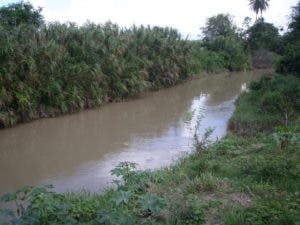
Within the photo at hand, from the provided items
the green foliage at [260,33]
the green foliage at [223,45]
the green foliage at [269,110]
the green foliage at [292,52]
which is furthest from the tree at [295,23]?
the green foliage at [260,33]

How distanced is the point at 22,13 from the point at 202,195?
701 inches

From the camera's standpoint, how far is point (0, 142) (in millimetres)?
12797

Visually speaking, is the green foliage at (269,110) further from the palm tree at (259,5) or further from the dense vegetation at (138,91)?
the palm tree at (259,5)

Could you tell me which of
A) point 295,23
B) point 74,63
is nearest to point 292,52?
point 295,23

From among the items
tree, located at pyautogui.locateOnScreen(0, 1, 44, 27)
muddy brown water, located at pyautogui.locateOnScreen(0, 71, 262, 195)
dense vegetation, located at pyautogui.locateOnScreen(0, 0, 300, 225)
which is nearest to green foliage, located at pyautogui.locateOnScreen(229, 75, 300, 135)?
dense vegetation, located at pyautogui.locateOnScreen(0, 0, 300, 225)

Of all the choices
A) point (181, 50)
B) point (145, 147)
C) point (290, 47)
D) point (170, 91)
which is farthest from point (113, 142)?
point (181, 50)

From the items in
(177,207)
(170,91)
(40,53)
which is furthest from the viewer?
(170,91)

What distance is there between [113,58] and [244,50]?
26.8 metres

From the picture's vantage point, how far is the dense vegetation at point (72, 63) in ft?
48.0

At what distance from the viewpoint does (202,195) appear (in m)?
5.88

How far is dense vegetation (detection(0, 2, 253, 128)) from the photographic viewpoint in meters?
14.6

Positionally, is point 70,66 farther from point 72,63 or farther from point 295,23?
point 295,23

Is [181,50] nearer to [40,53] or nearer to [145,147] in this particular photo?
[40,53]

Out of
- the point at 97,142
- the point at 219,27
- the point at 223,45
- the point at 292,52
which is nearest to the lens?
the point at 97,142
